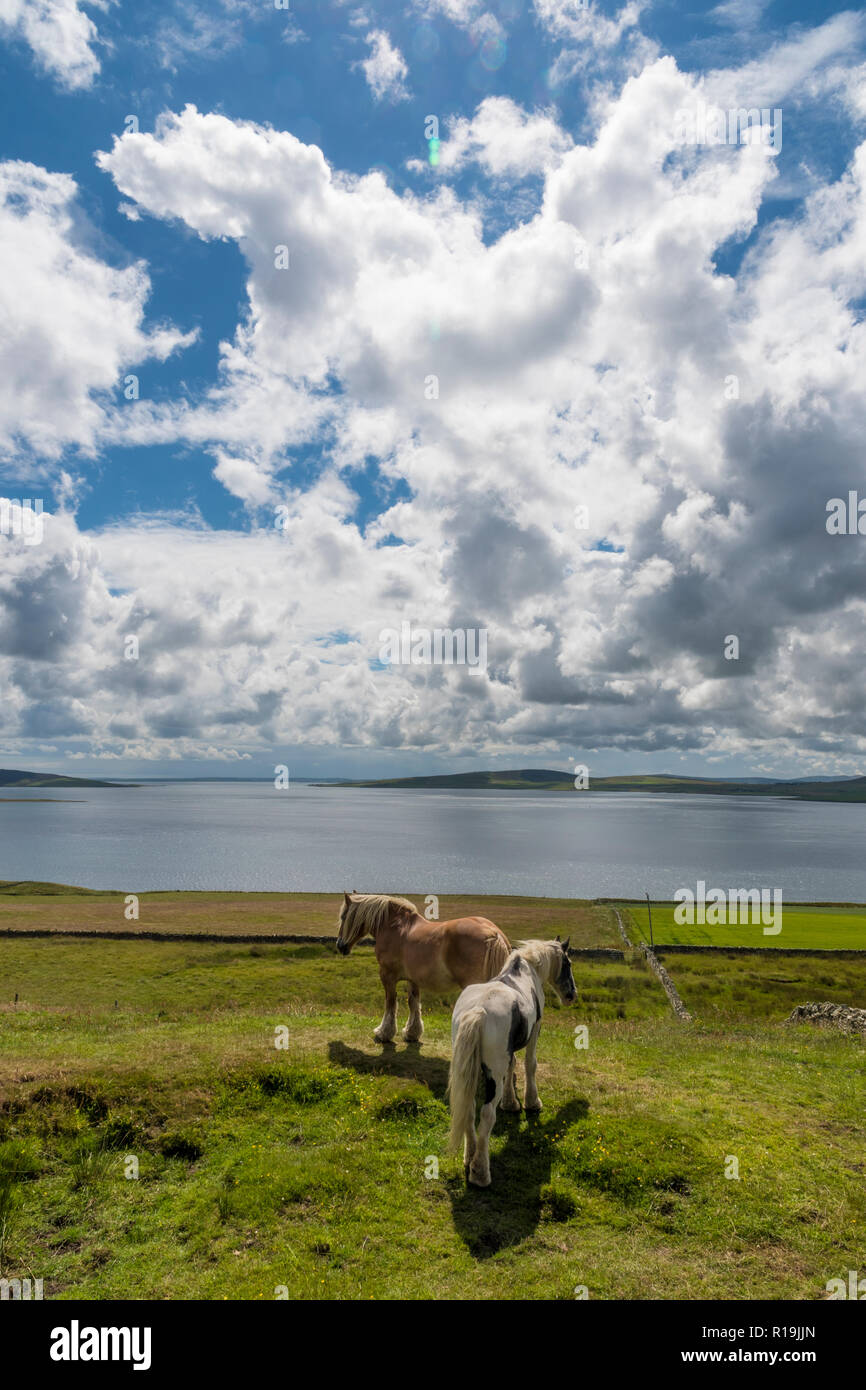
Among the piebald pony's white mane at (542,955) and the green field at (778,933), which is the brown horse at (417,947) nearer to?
the piebald pony's white mane at (542,955)

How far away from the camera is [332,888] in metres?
89.0

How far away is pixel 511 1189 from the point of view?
7520 millimetres

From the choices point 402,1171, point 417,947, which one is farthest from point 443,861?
point 402,1171

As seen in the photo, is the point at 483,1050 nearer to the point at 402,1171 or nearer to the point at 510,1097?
the point at 402,1171

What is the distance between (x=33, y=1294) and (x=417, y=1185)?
12.9ft

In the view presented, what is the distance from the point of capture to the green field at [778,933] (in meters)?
51.9

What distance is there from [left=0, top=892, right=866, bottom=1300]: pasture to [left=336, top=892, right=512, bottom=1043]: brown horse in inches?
48.1

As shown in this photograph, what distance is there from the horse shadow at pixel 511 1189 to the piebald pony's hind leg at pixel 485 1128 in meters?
0.15

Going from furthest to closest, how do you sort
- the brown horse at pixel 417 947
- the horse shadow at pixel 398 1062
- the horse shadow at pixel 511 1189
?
1. the brown horse at pixel 417 947
2. the horse shadow at pixel 398 1062
3. the horse shadow at pixel 511 1189

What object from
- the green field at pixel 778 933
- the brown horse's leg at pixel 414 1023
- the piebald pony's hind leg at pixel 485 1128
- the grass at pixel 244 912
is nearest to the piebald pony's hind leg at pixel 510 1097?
the piebald pony's hind leg at pixel 485 1128

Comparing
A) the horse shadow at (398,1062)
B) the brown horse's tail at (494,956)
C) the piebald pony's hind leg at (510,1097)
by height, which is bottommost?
the horse shadow at (398,1062)

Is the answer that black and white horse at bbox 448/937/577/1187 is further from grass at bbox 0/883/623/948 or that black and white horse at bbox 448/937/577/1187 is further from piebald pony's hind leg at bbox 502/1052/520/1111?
grass at bbox 0/883/623/948

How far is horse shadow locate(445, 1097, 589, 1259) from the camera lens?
670 centimetres

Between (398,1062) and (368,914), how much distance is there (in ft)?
8.69
